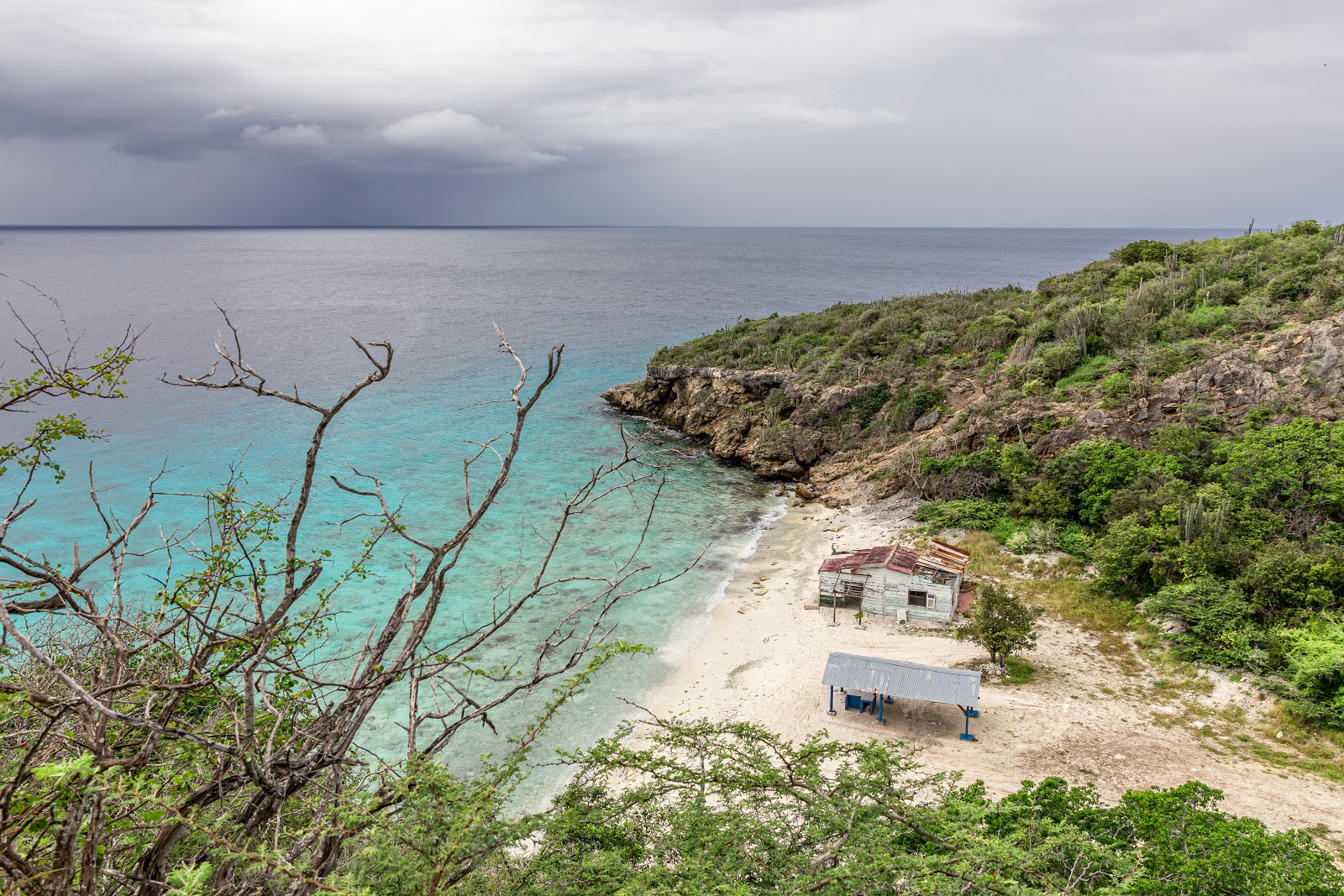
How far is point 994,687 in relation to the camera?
779 inches

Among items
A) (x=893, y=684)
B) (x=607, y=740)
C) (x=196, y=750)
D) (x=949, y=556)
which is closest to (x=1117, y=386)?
(x=949, y=556)

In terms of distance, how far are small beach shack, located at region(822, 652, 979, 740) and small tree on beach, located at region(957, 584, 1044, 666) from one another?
1832 millimetres

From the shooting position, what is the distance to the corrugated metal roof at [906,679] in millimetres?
17906

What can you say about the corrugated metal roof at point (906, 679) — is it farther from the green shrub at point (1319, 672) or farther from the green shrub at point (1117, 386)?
the green shrub at point (1117, 386)

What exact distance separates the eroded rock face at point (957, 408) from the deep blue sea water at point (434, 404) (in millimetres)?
3423

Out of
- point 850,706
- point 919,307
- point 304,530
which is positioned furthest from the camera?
point 919,307

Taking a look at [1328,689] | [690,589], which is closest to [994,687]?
[1328,689]

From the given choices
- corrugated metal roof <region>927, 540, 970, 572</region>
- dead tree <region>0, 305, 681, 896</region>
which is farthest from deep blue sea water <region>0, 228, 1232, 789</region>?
dead tree <region>0, 305, 681, 896</region>

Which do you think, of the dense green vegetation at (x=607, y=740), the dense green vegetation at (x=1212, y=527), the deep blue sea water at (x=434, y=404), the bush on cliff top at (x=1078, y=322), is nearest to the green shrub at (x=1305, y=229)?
the bush on cliff top at (x=1078, y=322)

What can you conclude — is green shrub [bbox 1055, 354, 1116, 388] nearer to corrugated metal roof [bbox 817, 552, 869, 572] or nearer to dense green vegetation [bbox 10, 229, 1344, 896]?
dense green vegetation [bbox 10, 229, 1344, 896]

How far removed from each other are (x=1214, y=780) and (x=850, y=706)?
7.99m

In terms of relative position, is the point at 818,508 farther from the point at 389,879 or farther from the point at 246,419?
the point at 246,419

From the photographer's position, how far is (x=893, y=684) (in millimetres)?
18406

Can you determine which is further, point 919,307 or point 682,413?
point 919,307
